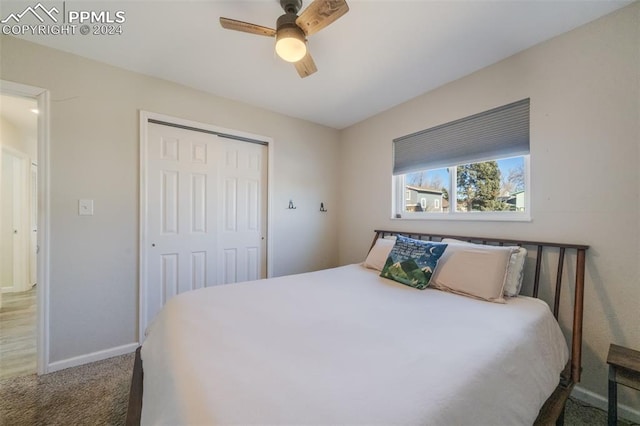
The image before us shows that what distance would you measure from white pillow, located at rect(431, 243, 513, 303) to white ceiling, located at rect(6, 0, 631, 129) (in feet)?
5.03

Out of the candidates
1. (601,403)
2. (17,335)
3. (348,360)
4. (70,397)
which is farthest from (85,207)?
(601,403)

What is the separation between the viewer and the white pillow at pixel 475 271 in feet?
5.32

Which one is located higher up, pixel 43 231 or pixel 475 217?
pixel 475 217

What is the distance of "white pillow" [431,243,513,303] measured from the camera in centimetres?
162

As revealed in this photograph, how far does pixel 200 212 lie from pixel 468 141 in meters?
2.77

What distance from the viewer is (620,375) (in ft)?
4.30

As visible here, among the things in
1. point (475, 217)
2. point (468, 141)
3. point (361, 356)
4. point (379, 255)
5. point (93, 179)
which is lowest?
point (361, 356)

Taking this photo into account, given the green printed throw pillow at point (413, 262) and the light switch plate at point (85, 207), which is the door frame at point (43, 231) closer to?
the light switch plate at point (85, 207)

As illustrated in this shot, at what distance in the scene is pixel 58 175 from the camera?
1970mm

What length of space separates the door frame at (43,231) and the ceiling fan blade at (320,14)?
209 cm

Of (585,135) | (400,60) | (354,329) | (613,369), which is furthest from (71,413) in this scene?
(585,135)

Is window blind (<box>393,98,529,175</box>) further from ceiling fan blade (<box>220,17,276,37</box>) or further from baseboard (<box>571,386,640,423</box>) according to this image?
ceiling fan blade (<box>220,17,276,37</box>)

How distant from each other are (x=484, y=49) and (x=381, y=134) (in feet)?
4.28

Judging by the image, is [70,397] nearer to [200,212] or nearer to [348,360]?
[200,212]
